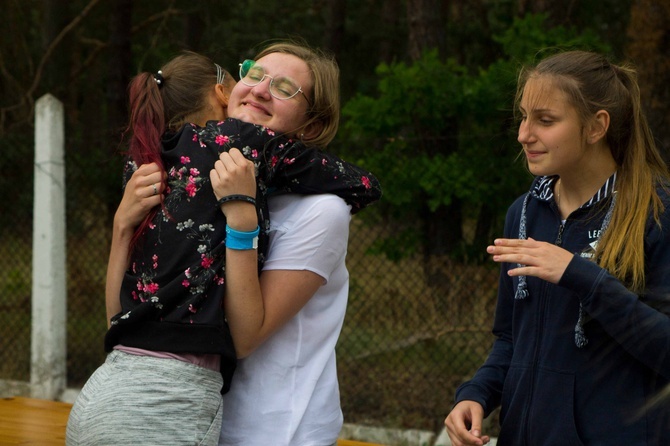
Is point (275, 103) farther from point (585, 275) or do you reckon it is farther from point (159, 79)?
point (585, 275)

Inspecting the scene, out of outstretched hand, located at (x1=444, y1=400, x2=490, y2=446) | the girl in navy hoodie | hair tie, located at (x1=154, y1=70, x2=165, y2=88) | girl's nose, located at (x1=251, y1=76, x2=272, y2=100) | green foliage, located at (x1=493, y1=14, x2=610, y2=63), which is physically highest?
green foliage, located at (x1=493, y1=14, x2=610, y2=63)

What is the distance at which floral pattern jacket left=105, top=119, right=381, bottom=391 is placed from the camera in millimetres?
1954

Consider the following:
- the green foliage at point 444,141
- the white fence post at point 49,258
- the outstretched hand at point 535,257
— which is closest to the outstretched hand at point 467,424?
the outstretched hand at point 535,257

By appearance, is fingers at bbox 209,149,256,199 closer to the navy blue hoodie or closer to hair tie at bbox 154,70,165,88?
hair tie at bbox 154,70,165,88

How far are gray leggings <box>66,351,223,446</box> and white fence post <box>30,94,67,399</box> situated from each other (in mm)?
3778

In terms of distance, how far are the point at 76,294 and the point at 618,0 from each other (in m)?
10.1

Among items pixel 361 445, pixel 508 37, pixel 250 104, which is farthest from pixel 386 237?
pixel 250 104

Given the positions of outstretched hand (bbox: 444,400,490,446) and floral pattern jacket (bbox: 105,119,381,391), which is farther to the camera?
outstretched hand (bbox: 444,400,490,446)

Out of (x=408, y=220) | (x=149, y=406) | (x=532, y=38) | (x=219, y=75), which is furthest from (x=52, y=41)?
(x=149, y=406)

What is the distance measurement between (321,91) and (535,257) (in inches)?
26.0

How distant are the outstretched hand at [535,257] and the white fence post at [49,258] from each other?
4.21 metres

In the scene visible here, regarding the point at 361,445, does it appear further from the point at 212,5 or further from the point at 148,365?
the point at 212,5

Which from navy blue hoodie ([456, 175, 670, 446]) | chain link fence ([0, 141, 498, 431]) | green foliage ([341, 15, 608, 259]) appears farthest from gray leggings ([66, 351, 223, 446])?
chain link fence ([0, 141, 498, 431])

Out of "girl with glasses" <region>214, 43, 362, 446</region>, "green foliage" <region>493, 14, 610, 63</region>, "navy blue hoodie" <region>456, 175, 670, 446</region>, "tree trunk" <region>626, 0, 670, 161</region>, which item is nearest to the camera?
"navy blue hoodie" <region>456, 175, 670, 446</region>
